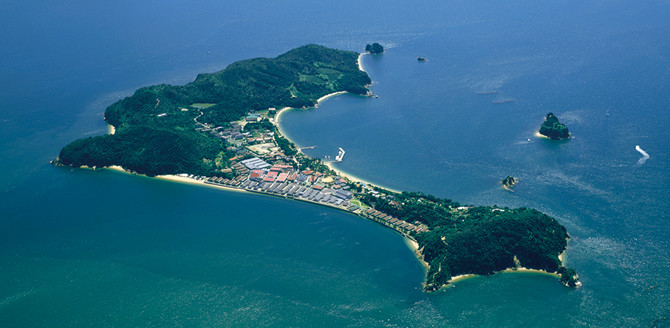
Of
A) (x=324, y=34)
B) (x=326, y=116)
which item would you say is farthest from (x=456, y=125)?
(x=324, y=34)

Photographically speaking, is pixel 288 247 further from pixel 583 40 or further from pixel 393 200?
pixel 583 40

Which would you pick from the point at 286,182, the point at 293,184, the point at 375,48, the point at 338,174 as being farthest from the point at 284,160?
the point at 375,48

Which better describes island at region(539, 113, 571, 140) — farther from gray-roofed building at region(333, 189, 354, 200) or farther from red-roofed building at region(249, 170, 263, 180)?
red-roofed building at region(249, 170, 263, 180)

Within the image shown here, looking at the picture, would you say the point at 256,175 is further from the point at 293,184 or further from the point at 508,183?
the point at 508,183

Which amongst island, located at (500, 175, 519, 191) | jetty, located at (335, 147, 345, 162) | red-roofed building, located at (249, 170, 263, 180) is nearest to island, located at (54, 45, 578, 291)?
red-roofed building, located at (249, 170, 263, 180)

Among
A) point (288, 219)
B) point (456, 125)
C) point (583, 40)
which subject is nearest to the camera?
point (288, 219)

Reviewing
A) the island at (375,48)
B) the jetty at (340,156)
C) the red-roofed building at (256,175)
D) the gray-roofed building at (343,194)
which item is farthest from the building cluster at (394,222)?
the island at (375,48)
